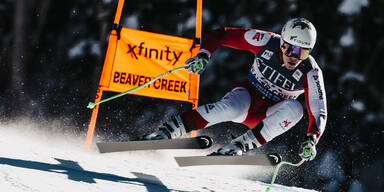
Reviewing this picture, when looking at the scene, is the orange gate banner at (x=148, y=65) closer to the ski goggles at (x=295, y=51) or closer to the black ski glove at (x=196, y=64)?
the black ski glove at (x=196, y=64)

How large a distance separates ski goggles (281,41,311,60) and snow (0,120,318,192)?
1.02 meters

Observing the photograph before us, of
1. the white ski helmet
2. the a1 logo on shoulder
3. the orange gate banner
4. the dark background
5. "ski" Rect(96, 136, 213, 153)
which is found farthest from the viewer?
the dark background

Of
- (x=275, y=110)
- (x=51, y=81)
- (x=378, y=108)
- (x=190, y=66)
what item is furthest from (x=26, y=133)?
(x=378, y=108)

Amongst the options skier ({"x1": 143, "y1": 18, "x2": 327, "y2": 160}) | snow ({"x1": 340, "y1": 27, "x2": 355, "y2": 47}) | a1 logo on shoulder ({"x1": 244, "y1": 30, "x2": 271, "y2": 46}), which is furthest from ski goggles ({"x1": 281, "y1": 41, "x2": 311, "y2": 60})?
snow ({"x1": 340, "y1": 27, "x2": 355, "y2": 47})

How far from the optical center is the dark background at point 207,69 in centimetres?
488

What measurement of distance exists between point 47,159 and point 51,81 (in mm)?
2098

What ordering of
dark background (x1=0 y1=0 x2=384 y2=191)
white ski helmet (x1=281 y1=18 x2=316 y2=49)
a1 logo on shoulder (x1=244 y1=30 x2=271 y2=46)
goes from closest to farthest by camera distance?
white ski helmet (x1=281 y1=18 x2=316 y2=49), a1 logo on shoulder (x1=244 y1=30 x2=271 y2=46), dark background (x1=0 y1=0 x2=384 y2=191)

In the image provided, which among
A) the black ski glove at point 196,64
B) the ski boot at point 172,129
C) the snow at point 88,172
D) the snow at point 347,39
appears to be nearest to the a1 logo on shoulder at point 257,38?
the black ski glove at point 196,64

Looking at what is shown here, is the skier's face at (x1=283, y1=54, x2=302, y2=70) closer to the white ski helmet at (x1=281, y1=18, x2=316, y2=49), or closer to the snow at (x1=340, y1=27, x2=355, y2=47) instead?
the white ski helmet at (x1=281, y1=18, x2=316, y2=49)

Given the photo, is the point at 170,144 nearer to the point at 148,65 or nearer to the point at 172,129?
the point at 172,129

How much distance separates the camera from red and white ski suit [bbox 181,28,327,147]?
3018 mm

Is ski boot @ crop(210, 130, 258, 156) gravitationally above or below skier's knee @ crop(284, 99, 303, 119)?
below

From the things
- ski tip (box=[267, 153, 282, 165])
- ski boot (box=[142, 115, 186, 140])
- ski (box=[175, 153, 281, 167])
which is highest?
ski boot (box=[142, 115, 186, 140])

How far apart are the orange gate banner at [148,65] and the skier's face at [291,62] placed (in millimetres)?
1053
